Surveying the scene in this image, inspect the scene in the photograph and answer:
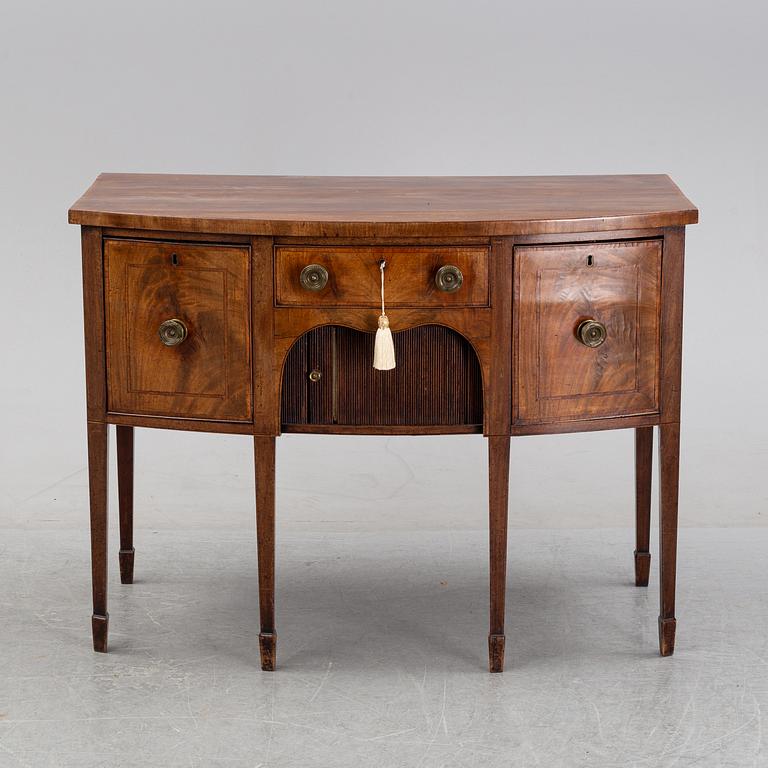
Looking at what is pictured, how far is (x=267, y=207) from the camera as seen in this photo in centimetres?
372

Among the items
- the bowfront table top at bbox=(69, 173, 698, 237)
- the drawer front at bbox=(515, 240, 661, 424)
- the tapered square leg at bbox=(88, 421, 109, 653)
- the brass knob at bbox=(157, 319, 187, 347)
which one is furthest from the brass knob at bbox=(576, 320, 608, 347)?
the tapered square leg at bbox=(88, 421, 109, 653)

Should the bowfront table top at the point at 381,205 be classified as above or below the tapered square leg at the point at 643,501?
above

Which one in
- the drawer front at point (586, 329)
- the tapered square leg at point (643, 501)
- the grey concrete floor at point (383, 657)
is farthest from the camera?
the tapered square leg at point (643, 501)

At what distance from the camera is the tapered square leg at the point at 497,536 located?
3701 mm

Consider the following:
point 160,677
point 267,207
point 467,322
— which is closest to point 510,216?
point 467,322

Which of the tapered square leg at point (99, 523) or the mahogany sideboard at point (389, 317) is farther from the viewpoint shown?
the tapered square leg at point (99, 523)

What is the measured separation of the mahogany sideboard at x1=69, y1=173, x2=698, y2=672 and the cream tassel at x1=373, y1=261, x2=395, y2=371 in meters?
0.04

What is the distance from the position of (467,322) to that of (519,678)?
0.81m

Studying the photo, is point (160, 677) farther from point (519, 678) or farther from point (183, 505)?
point (183, 505)

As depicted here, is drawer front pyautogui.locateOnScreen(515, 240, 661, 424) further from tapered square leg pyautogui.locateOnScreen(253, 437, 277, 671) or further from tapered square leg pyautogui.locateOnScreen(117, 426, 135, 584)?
tapered square leg pyautogui.locateOnScreen(117, 426, 135, 584)

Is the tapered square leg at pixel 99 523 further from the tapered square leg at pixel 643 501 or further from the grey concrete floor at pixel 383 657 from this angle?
the tapered square leg at pixel 643 501

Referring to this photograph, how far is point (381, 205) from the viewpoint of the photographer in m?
3.78

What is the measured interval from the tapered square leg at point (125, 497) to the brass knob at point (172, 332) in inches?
26.3

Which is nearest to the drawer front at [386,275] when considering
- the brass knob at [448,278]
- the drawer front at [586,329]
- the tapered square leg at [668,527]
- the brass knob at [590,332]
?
the brass knob at [448,278]
